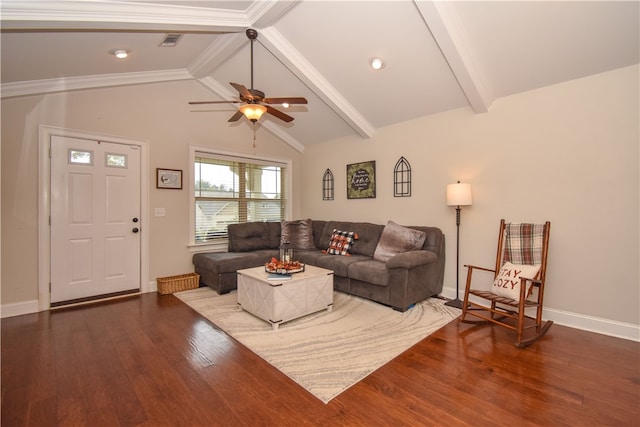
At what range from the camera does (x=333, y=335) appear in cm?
277

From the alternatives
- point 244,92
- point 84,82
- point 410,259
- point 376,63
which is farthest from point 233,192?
point 410,259

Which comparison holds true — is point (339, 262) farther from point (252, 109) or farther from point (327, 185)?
point (252, 109)

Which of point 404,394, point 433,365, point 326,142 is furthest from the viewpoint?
point 326,142

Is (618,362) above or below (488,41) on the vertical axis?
below

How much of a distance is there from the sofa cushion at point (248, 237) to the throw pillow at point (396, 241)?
6.44ft

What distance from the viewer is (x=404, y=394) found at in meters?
1.93

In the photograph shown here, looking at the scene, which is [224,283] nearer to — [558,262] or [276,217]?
[276,217]

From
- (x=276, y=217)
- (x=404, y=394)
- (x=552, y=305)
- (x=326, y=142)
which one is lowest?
(x=404, y=394)

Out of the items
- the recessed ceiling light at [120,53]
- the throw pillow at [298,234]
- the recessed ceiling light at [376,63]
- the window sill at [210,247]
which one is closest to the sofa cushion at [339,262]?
the throw pillow at [298,234]

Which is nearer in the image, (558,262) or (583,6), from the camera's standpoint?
(583,6)

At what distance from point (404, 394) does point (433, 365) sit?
0.46m

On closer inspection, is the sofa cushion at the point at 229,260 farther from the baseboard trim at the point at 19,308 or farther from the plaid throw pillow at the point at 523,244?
the plaid throw pillow at the point at 523,244

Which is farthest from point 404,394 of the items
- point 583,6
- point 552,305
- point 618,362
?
point 583,6

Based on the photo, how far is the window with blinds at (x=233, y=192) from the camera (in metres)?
4.84
